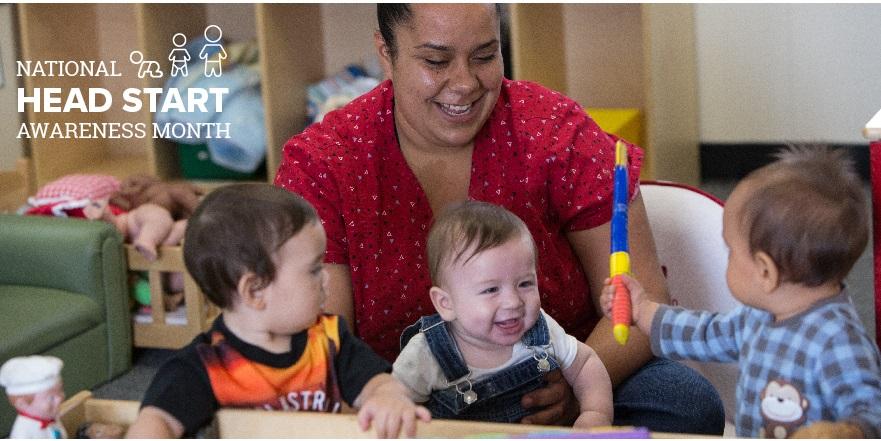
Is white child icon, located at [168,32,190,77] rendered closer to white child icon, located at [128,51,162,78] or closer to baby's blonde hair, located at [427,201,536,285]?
white child icon, located at [128,51,162,78]

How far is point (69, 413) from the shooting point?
128 centimetres

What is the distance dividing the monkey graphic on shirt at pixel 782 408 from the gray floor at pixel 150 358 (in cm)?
170

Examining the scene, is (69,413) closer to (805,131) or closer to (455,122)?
(455,122)

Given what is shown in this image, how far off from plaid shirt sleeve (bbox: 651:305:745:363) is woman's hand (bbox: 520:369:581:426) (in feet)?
0.74

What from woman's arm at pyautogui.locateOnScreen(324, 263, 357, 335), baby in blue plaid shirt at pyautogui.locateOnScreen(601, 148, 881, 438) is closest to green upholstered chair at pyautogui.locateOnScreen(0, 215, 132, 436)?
woman's arm at pyautogui.locateOnScreen(324, 263, 357, 335)

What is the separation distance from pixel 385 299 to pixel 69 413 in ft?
2.01

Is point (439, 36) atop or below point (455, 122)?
atop

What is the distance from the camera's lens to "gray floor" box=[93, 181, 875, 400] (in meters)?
2.93

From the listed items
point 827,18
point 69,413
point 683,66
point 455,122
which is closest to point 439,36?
point 455,122

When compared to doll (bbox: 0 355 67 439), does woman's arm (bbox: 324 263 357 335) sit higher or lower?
lower

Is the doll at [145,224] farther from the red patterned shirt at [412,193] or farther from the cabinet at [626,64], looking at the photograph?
the red patterned shirt at [412,193]

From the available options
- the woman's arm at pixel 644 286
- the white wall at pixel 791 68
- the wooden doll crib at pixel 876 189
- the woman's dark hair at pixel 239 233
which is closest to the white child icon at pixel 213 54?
the white wall at pixel 791 68

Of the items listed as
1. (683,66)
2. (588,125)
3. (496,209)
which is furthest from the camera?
(683,66)

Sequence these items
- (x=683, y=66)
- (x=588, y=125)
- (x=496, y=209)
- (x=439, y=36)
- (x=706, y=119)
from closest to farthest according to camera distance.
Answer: (x=496, y=209) → (x=439, y=36) → (x=588, y=125) → (x=683, y=66) → (x=706, y=119)
